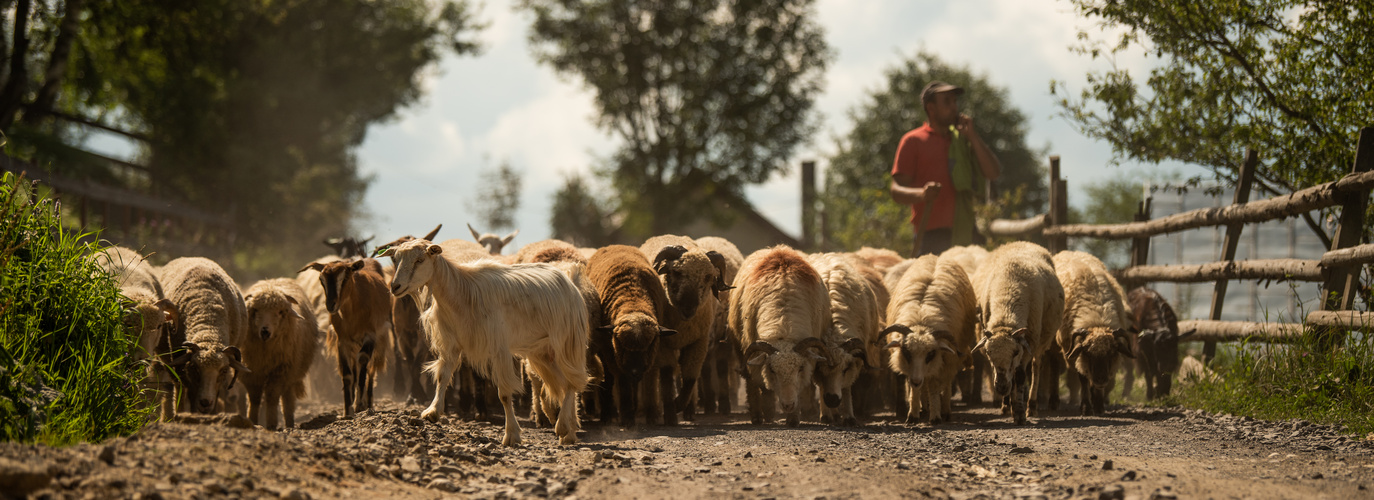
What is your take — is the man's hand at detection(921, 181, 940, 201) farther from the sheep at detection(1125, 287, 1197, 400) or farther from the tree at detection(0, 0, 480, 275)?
the tree at detection(0, 0, 480, 275)

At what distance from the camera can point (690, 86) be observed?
120ft

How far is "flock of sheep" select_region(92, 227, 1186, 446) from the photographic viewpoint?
Result: 7840 mm

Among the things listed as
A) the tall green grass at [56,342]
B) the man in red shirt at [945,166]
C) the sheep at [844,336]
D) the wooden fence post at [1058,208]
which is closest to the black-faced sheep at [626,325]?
the sheep at [844,336]

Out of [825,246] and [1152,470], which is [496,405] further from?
[825,246]

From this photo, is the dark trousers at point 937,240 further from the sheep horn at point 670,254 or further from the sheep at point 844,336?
the sheep horn at point 670,254

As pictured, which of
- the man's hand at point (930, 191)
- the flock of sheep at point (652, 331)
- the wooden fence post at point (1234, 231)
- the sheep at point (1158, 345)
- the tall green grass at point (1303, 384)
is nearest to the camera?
the flock of sheep at point (652, 331)

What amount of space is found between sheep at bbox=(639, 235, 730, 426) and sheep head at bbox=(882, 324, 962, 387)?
1.83 m

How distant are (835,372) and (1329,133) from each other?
18.4 ft

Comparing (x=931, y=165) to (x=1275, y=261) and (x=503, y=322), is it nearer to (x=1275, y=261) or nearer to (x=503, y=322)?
(x=1275, y=261)

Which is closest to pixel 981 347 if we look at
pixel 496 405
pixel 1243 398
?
pixel 1243 398

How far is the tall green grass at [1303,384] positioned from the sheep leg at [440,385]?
6.89 metres

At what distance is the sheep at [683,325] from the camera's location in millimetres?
9469

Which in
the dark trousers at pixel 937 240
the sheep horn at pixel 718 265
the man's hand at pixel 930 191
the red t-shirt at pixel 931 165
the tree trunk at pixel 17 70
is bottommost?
the sheep horn at pixel 718 265

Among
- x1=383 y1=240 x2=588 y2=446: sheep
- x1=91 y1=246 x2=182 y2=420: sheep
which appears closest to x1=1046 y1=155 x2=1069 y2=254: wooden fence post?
x1=383 y1=240 x2=588 y2=446: sheep
